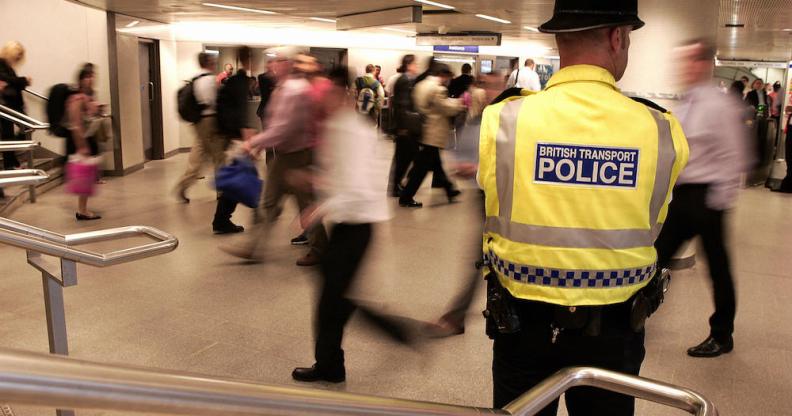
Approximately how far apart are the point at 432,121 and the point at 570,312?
6565mm

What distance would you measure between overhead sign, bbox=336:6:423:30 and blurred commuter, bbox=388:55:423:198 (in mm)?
3277

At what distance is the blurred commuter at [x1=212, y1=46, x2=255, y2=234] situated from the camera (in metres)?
6.56

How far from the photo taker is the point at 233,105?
22.8 feet

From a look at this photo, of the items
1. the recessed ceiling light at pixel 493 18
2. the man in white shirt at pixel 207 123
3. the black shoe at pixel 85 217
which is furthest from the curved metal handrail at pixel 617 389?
the recessed ceiling light at pixel 493 18

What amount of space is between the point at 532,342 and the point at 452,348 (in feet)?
7.43

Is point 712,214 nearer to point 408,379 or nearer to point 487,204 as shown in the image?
point 408,379

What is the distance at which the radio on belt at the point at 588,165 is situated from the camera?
4.96ft

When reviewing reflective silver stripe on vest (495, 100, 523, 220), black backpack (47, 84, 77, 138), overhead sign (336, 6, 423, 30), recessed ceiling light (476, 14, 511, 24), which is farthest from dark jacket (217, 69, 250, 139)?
recessed ceiling light (476, 14, 511, 24)

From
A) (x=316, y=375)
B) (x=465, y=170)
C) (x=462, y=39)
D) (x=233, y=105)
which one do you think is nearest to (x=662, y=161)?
(x=465, y=170)

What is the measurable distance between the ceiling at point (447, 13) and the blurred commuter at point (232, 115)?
3100 millimetres

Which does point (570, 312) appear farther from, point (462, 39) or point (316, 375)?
point (462, 39)

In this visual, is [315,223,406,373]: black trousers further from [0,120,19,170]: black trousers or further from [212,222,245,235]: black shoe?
[0,120,19,170]: black trousers

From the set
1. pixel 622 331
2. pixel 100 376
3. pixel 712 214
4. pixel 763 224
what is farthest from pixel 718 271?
pixel 763 224

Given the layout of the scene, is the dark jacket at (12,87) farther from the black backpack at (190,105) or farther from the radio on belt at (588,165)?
the radio on belt at (588,165)
